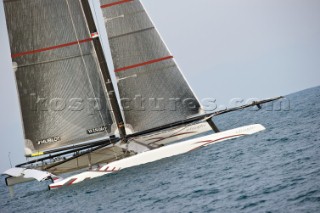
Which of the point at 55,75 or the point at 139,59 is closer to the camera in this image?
the point at 139,59

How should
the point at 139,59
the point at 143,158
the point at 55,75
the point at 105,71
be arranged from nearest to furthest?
the point at 143,158, the point at 139,59, the point at 55,75, the point at 105,71

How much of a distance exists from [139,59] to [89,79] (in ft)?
7.99

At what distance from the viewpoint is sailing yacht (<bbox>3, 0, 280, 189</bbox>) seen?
19984 millimetres

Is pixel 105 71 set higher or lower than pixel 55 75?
lower

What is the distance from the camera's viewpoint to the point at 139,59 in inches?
787

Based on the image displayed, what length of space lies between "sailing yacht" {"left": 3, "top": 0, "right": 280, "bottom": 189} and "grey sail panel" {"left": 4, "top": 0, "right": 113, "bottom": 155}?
0.15 ft

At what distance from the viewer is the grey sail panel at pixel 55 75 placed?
19984 millimetres

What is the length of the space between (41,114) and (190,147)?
6.99 m

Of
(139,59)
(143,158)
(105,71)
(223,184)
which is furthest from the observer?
(105,71)

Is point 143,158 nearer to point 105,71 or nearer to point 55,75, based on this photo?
point 105,71

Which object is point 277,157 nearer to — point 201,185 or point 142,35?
point 201,185

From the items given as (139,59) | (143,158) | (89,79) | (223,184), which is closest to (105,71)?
(89,79)

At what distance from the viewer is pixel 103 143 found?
20719 millimetres

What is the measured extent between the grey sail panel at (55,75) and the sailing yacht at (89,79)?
4 cm
